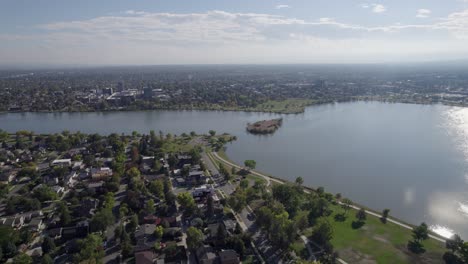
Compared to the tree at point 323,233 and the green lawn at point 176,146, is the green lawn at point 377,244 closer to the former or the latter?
the tree at point 323,233

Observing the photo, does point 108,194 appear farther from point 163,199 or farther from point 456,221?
point 456,221

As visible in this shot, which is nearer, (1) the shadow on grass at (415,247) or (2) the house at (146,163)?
(1) the shadow on grass at (415,247)

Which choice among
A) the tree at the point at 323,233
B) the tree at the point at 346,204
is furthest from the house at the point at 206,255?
the tree at the point at 346,204

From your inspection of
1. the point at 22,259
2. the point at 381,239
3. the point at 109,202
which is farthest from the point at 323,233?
the point at 22,259

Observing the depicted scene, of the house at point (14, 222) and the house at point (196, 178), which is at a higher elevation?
the house at point (196, 178)

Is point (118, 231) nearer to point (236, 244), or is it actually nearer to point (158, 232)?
point (158, 232)

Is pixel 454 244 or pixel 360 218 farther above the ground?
pixel 454 244
